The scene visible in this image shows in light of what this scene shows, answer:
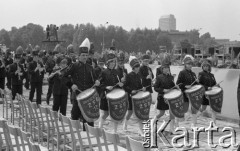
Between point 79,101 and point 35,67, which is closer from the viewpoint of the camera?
point 79,101

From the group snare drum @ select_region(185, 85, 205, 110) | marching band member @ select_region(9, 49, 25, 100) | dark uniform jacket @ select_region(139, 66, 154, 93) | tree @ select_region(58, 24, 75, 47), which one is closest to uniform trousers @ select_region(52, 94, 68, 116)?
dark uniform jacket @ select_region(139, 66, 154, 93)

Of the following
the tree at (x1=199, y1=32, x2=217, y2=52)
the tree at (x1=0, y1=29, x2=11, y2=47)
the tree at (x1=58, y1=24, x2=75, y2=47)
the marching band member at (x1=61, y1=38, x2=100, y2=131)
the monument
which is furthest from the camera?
the tree at (x1=58, y1=24, x2=75, y2=47)

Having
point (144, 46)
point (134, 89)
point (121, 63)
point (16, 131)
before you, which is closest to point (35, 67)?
point (121, 63)

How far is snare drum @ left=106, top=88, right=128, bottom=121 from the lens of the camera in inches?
338

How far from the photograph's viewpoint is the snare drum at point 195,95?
31.4 feet

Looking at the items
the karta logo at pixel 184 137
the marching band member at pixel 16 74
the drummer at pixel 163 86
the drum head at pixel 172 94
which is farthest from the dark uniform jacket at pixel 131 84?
the marching band member at pixel 16 74

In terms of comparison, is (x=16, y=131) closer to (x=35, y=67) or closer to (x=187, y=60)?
(x=187, y=60)

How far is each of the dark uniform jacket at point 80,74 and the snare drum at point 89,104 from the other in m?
0.19

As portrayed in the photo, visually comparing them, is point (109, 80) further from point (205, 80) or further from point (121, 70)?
point (205, 80)

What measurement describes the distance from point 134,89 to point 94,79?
3.51 feet

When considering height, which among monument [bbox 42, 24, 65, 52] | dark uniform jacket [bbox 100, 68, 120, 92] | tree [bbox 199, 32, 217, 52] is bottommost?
tree [bbox 199, 32, 217, 52]

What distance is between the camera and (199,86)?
968 cm

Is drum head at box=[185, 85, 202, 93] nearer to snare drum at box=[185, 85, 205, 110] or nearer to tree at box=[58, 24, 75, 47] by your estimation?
snare drum at box=[185, 85, 205, 110]

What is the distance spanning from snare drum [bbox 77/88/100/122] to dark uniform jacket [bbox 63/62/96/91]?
0.61 feet
